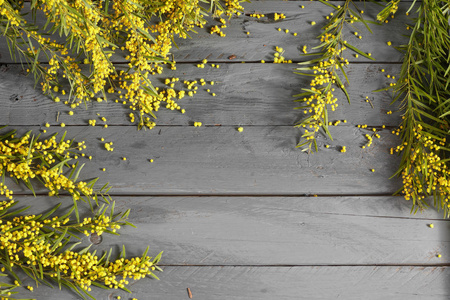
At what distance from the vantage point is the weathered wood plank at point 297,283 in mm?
1296

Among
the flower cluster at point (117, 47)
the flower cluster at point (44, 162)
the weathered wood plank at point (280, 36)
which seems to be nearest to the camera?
the flower cluster at point (117, 47)

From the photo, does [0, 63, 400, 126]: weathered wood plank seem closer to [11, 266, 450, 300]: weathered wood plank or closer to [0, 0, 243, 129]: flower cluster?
[0, 0, 243, 129]: flower cluster

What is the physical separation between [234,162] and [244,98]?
223mm

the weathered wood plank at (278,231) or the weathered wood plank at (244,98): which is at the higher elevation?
the weathered wood plank at (244,98)

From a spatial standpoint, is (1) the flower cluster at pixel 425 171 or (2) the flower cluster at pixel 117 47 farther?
(1) the flower cluster at pixel 425 171

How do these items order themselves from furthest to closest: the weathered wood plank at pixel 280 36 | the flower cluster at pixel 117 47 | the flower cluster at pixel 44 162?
the weathered wood plank at pixel 280 36
the flower cluster at pixel 44 162
the flower cluster at pixel 117 47

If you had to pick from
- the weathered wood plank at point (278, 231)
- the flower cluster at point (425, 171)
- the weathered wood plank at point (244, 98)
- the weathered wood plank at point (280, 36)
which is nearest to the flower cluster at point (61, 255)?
the weathered wood plank at point (278, 231)

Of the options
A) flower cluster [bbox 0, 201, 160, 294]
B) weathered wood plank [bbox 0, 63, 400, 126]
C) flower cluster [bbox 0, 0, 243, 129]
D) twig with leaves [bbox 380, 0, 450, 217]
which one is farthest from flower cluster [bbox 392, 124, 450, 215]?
flower cluster [bbox 0, 201, 160, 294]

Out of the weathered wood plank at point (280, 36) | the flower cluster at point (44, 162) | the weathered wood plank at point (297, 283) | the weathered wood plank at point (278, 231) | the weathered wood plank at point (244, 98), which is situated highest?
the weathered wood plank at point (280, 36)

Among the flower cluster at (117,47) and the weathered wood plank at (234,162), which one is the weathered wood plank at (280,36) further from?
the weathered wood plank at (234,162)

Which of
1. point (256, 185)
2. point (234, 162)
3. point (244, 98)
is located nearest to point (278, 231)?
point (256, 185)

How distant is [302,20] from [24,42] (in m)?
0.91

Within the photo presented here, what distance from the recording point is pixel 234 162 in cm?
134

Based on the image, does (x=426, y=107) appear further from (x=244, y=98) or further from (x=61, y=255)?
(x=61, y=255)
